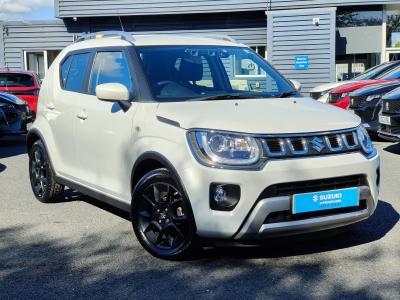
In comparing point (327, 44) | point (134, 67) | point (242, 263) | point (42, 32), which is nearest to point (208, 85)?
point (134, 67)

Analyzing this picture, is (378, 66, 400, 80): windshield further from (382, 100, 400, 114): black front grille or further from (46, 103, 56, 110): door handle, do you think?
(46, 103, 56, 110): door handle

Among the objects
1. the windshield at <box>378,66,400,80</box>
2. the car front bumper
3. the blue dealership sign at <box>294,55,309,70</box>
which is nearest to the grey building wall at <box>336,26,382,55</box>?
the blue dealership sign at <box>294,55,309,70</box>

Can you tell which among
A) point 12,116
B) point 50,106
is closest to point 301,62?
point 12,116

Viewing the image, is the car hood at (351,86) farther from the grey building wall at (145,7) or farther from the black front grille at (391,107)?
the grey building wall at (145,7)

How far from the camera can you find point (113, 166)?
467cm

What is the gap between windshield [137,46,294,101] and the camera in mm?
4516

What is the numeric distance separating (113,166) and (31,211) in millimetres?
1582

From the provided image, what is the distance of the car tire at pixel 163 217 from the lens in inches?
154

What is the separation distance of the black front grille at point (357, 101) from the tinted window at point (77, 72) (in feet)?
19.5

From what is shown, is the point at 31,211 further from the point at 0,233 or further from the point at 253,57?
the point at 253,57

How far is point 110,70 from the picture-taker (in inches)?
194

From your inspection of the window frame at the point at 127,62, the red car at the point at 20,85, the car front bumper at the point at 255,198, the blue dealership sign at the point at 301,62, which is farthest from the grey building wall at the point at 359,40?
the car front bumper at the point at 255,198

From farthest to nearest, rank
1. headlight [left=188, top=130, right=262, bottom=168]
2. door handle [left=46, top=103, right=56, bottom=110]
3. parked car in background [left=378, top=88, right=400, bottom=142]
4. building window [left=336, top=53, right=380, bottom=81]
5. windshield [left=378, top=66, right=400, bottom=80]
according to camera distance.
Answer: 1. building window [left=336, top=53, right=380, bottom=81]
2. windshield [left=378, top=66, right=400, bottom=80]
3. parked car in background [left=378, top=88, right=400, bottom=142]
4. door handle [left=46, top=103, right=56, bottom=110]
5. headlight [left=188, top=130, right=262, bottom=168]

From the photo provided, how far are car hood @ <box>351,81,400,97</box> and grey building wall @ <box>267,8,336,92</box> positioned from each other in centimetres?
826
